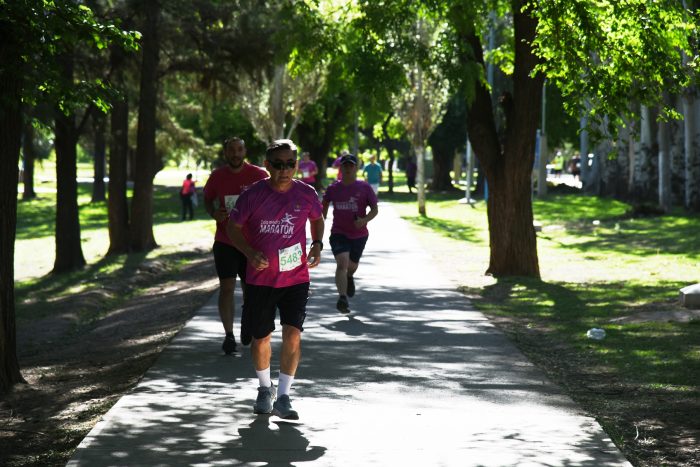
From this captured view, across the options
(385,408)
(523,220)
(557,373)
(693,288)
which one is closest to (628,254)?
(523,220)

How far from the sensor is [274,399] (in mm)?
8539

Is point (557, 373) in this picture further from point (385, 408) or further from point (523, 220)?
point (523, 220)

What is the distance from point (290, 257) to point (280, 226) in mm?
211

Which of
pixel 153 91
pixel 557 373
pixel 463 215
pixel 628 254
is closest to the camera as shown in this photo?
pixel 557 373

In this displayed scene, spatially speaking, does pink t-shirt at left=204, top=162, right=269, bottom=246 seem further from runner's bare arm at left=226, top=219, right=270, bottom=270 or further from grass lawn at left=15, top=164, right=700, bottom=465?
grass lawn at left=15, top=164, right=700, bottom=465

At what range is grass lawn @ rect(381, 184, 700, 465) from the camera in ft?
29.1

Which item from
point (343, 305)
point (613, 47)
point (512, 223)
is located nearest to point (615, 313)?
point (613, 47)

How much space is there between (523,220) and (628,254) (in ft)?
19.8

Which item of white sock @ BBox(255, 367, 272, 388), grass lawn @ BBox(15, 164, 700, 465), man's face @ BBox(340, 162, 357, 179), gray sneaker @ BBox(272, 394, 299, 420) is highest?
man's face @ BBox(340, 162, 357, 179)

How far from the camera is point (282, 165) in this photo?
789cm

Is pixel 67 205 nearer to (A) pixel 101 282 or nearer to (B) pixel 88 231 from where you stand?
(A) pixel 101 282

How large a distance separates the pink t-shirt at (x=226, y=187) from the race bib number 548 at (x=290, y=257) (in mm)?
2698

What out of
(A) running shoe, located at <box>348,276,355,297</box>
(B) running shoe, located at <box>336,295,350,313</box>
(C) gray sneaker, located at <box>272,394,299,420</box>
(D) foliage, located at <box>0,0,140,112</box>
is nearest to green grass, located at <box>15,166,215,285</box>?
(A) running shoe, located at <box>348,276,355,297</box>

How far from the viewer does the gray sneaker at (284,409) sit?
26.1 feet
